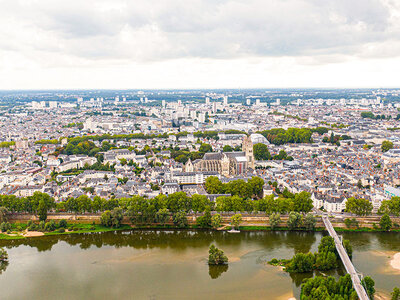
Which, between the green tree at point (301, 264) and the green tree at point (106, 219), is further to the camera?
the green tree at point (106, 219)

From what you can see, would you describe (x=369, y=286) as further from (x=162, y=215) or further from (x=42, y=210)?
(x=42, y=210)

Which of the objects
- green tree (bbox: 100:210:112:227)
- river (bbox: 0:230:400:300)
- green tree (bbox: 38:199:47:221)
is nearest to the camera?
river (bbox: 0:230:400:300)

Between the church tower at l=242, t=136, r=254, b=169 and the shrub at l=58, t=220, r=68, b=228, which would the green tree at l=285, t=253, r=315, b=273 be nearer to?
the shrub at l=58, t=220, r=68, b=228

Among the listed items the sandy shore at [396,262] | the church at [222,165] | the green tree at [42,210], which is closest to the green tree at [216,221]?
the sandy shore at [396,262]

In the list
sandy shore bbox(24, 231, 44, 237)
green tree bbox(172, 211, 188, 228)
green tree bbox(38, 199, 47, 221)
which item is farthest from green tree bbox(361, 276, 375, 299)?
green tree bbox(38, 199, 47, 221)

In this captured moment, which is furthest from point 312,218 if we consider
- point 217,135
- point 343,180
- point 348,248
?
point 217,135

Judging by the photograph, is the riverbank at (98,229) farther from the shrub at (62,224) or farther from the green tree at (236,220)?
the green tree at (236,220)

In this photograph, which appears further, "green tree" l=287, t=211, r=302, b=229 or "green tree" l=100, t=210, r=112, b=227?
"green tree" l=100, t=210, r=112, b=227

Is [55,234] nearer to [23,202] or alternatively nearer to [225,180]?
[23,202]

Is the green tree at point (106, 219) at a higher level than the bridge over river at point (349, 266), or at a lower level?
lower
